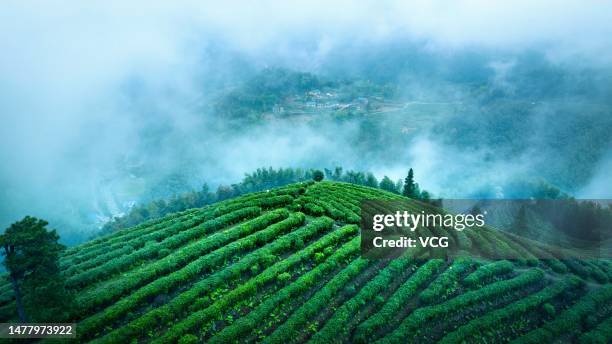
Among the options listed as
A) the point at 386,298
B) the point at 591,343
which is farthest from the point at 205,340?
the point at 591,343

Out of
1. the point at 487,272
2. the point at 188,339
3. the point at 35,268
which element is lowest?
the point at 188,339

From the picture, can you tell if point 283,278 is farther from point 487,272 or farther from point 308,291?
point 487,272

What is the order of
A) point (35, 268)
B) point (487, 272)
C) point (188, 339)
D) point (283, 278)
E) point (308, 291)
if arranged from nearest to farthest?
point (188, 339), point (35, 268), point (308, 291), point (283, 278), point (487, 272)

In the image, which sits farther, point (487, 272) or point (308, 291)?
point (487, 272)

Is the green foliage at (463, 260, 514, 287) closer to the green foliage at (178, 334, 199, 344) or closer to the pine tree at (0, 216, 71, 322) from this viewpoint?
→ the green foliage at (178, 334, 199, 344)

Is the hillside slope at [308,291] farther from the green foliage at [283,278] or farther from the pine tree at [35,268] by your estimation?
the pine tree at [35,268]

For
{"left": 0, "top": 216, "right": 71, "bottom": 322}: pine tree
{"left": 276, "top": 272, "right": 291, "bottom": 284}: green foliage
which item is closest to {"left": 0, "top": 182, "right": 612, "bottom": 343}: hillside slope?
{"left": 276, "top": 272, "right": 291, "bottom": 284}: green foliage

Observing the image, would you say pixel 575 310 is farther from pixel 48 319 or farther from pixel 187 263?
pixel 48 319

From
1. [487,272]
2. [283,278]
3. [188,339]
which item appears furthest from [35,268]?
[487,272]
